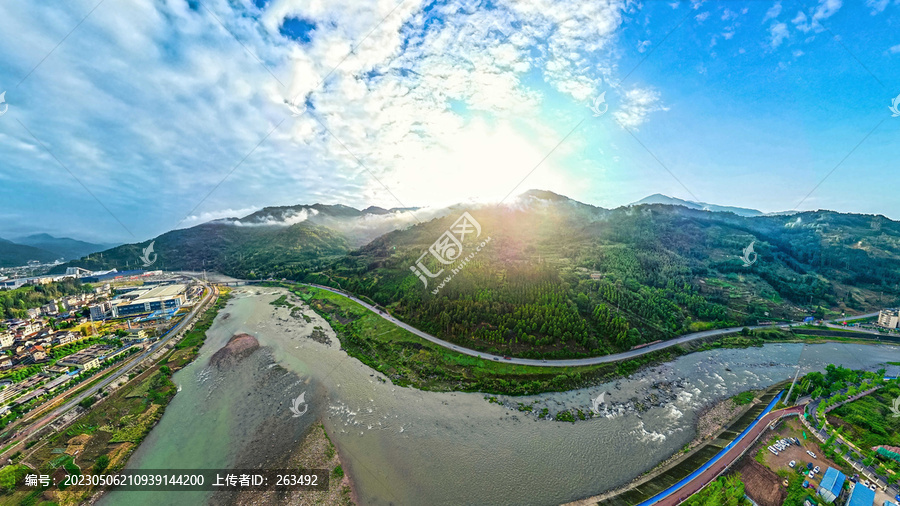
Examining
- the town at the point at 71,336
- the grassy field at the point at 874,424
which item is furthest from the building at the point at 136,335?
the grassy field at the point at 874,424

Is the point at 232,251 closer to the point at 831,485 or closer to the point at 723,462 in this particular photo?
the point at 723,462

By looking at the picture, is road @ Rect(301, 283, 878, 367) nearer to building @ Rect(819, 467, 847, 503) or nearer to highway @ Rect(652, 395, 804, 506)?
highway @ Rect(652, 395, 804, 506)

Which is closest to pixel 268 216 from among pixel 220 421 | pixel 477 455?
pixel 220 421

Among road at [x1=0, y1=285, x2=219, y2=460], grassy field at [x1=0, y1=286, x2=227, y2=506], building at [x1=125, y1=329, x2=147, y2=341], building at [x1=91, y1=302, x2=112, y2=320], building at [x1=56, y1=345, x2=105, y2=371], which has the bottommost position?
grassy field at [x1=0, y1=286, x2=227, y2=506]

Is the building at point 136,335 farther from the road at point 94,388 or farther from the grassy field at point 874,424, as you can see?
the grassy field at point 874,424

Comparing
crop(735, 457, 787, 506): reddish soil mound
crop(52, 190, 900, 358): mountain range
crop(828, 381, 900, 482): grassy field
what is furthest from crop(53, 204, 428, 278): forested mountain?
crop(828, 381, 900, 482): grassy field

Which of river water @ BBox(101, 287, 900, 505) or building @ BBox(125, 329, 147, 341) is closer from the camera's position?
river water @ BBox(101, 287, 900, 505)

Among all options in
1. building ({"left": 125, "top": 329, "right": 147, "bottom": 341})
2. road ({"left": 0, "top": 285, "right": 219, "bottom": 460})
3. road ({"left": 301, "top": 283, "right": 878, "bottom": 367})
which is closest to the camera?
road ({"left": 0, "top": 285, "right": 219, "bottom": 460})
